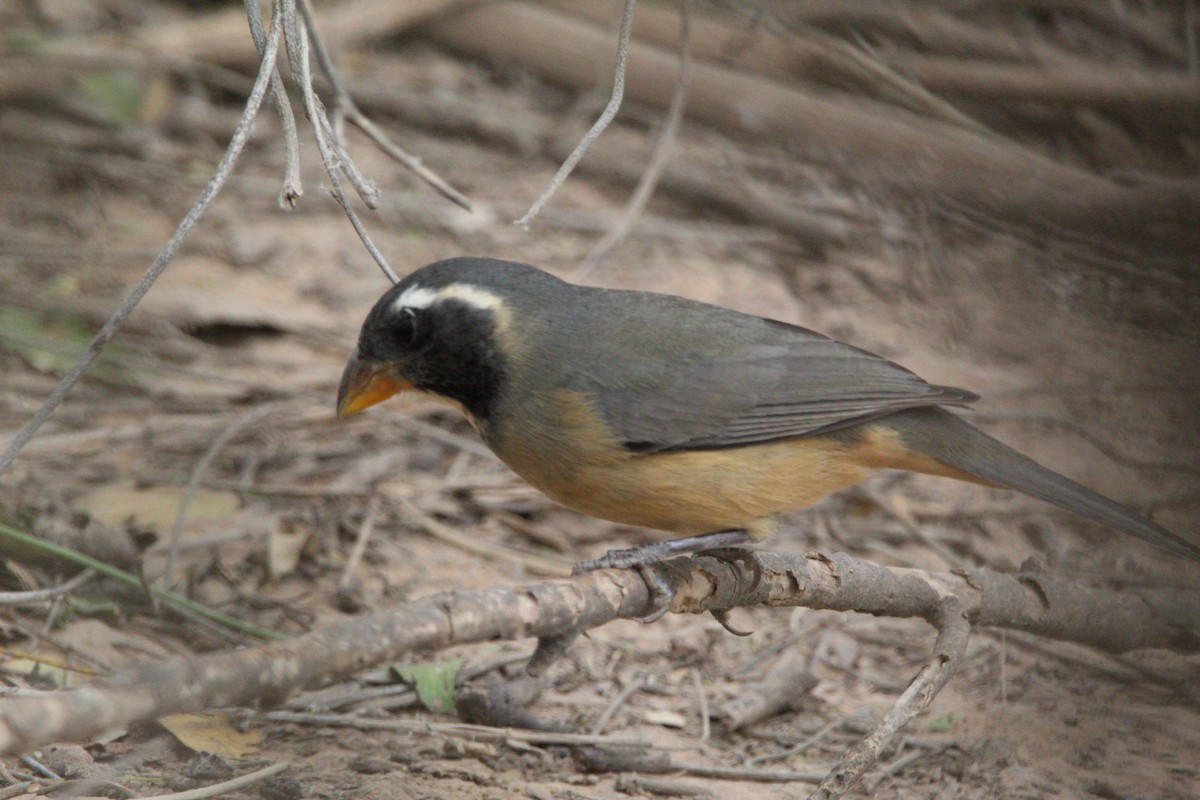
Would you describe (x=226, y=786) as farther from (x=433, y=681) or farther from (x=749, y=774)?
(x=749, y=774)

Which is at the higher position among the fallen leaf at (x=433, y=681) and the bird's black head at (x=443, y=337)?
the bird's black head at (x=443, y=337)

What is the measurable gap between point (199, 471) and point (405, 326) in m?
1.45

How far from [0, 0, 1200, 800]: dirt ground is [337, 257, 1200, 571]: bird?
59cm

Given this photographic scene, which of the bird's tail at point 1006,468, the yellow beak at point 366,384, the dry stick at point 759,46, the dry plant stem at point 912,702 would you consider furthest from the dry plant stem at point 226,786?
the dry stick at point 759,46

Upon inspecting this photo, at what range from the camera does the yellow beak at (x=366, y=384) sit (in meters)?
4.50

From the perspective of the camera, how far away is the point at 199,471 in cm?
533

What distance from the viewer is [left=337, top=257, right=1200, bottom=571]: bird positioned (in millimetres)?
4281

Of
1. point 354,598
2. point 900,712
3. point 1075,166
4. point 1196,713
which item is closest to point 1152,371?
point 1196,713

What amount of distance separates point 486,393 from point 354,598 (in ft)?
4.21

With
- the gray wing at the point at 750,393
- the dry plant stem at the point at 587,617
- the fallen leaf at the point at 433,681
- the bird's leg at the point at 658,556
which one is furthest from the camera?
the fallen leaf at the point at 433,681

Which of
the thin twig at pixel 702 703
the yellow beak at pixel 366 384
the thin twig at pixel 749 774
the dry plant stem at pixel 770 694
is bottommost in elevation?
the thin twig at pixel 702 703

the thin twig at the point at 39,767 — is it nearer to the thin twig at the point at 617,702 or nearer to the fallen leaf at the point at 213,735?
the fallen leaf at the point at 213,735

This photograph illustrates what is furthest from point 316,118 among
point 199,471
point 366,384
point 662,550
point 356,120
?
point 199,471

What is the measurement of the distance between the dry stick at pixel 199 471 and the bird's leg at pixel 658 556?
5.23 feet
